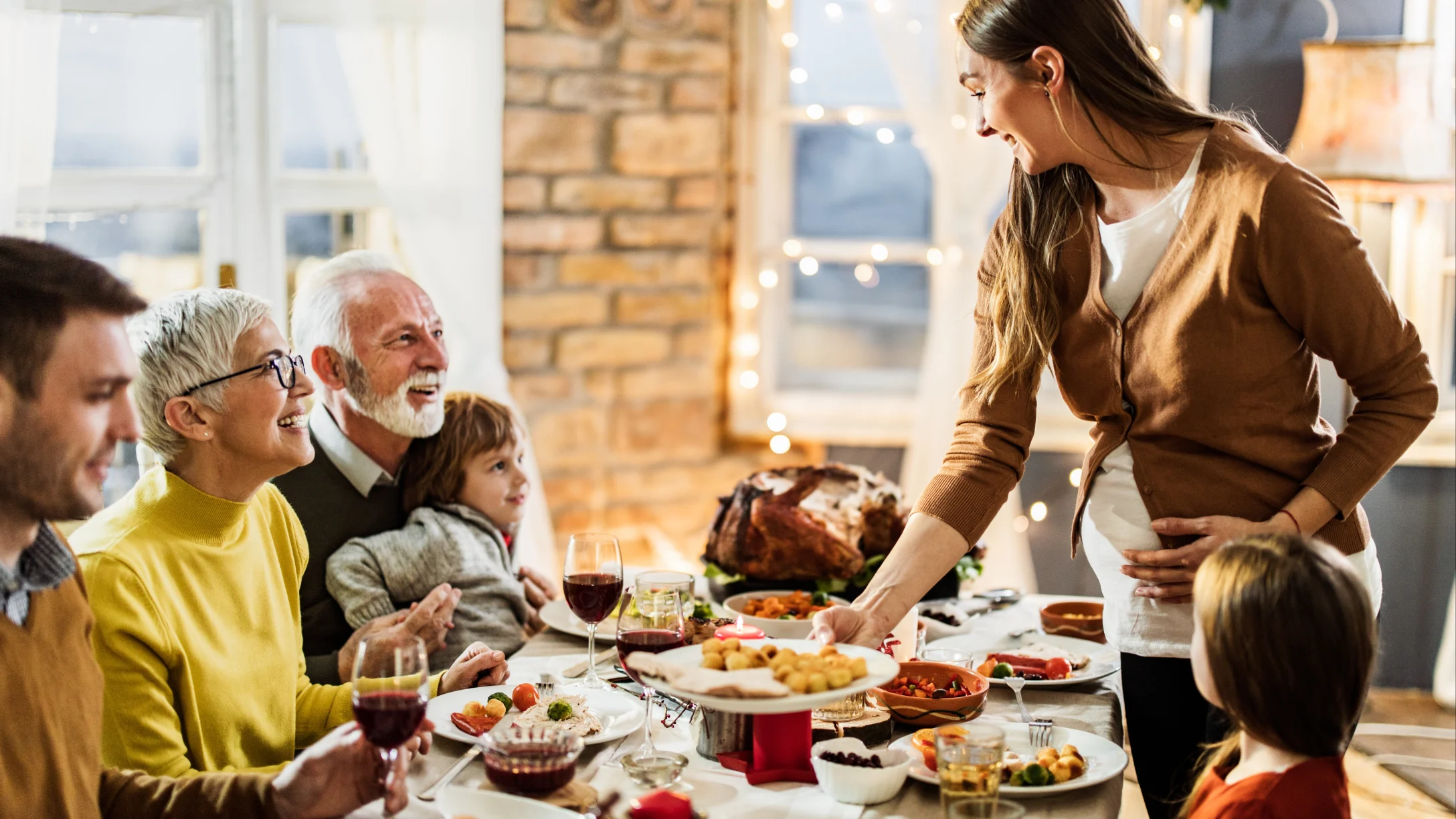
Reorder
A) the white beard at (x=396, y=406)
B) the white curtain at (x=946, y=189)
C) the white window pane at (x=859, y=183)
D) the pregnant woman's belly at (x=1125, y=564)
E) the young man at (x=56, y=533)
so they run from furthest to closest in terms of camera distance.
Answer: the white window pane at (x=859, y=183), the white curtain at (x=946, y=189), the white beard at (x=396, y=406), the pregnant woman's belly at (x=1125, y=564), the young man at (x=56, y=533)

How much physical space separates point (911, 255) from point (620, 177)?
964mm

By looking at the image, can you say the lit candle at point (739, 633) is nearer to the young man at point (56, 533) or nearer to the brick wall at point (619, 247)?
the young man at point (56, 533)

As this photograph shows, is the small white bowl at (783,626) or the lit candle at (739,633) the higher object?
the lit candle at (739,633)

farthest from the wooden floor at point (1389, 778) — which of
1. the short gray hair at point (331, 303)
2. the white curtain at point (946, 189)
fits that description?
the short gray hair at point (331, 303)

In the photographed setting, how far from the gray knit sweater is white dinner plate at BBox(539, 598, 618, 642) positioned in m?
0.08

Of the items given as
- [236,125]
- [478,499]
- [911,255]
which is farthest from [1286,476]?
[236,125]

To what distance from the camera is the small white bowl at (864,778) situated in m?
1.40

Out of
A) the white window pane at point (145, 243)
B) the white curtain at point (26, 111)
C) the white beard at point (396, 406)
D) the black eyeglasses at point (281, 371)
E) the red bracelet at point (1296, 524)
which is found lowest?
the red bracelet at point (1296, 524)

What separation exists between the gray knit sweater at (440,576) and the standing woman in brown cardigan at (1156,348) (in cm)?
82

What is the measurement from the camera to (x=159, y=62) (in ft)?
11.0

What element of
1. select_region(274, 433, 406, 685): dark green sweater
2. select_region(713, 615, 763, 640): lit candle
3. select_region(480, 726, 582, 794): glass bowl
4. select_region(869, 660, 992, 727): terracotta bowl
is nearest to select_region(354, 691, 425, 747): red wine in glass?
select_region(480, 726, 582, 794): glass bowl

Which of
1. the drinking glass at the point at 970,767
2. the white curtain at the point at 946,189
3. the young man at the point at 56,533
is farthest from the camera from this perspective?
the white curtain at the point at 946,189

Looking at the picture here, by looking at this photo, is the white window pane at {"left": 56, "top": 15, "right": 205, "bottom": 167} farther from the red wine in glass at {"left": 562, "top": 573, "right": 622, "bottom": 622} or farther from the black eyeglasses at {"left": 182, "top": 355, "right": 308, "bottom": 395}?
the red wine in glass at {"left": 562, "top": 573, "right": 622, "bottom": 622}

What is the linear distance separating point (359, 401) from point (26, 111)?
3.73 ft
